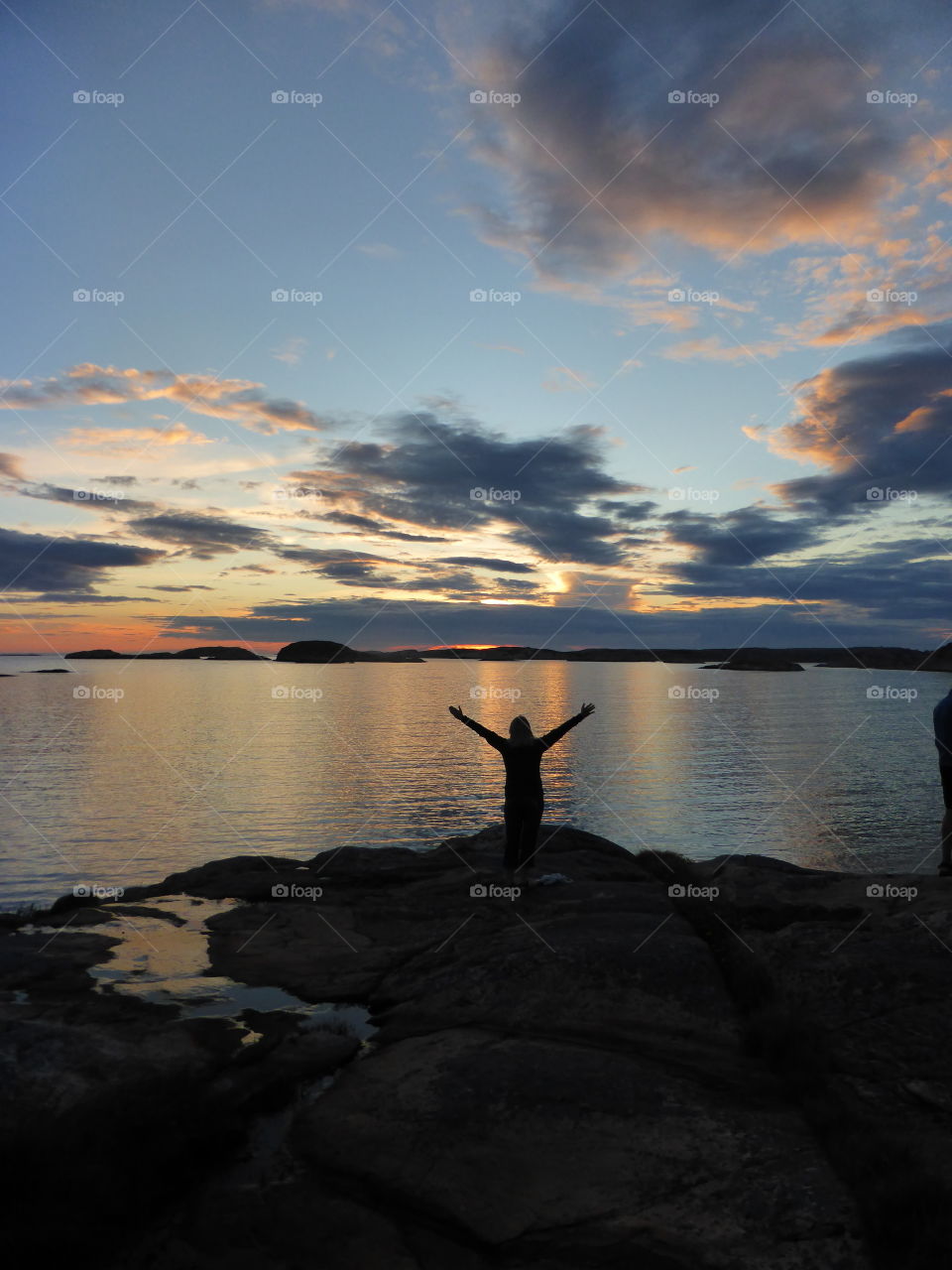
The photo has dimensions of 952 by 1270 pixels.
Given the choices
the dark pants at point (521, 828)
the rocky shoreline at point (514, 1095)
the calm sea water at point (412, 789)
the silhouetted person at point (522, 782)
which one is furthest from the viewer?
the calm sea water at point (412, 789)

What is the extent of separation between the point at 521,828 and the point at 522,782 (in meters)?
1.26

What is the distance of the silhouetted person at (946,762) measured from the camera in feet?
51.8

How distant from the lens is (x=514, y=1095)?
26.9ft

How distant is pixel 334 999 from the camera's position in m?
11.8

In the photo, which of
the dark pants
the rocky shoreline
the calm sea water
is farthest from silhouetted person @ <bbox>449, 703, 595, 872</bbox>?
the calm sea water

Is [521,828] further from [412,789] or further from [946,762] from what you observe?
[412,789]

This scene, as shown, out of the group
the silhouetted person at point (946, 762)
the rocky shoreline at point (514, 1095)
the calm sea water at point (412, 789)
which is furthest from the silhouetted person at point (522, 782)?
the calm sea water at point (412, 789)

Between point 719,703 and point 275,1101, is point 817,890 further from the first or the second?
point 719,703

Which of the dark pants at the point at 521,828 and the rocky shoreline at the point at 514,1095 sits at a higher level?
the dark pants at the point at 521,828

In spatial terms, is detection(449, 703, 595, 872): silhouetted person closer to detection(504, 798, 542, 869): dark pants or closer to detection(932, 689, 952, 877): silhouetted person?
detection(504, 798, 542, 869): dark pants

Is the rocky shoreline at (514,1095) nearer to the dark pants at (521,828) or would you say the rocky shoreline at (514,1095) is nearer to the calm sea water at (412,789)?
the dark pants at (521,828)

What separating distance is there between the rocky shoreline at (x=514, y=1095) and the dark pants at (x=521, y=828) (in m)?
1.72

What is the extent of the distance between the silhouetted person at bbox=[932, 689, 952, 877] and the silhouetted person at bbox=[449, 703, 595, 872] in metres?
7.37

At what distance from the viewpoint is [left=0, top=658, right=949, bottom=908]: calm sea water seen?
34.8m
